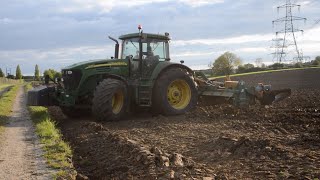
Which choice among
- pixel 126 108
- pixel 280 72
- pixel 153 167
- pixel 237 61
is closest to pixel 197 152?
pixel 153 167

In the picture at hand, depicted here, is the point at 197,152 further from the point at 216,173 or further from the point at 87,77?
the point at 87,77

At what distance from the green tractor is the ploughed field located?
1.79 feet

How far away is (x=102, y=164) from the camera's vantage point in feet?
24.2

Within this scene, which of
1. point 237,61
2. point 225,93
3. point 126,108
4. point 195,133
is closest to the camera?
point 195,133

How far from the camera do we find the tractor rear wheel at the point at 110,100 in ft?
38.9

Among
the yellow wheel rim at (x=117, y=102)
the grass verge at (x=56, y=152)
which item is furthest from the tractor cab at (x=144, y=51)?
the grass verge at (x=56, y=152)

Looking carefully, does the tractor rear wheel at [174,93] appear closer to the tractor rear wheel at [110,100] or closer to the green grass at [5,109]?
the tractor rear wheel at [110,100]

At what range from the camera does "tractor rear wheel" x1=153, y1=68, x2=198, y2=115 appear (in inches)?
518

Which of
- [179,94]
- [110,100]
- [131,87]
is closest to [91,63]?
[131,87]

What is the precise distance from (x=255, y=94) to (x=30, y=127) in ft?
23.7

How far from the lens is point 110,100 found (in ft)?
39.3

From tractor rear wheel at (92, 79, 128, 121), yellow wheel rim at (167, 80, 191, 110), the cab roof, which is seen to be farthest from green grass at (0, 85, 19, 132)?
yellow wheel rim at (167, 80, 191, 110)

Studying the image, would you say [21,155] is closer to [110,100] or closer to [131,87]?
[110,100]

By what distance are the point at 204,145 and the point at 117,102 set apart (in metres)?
5.10
